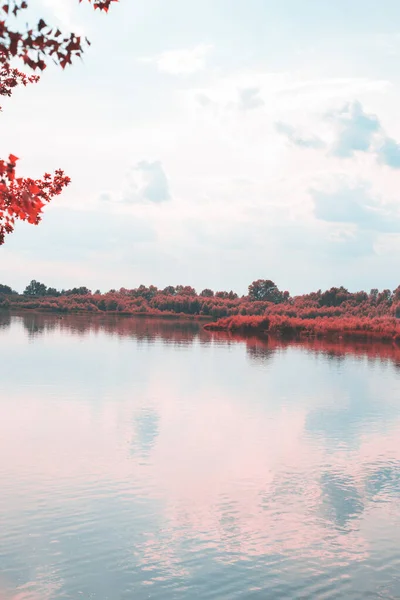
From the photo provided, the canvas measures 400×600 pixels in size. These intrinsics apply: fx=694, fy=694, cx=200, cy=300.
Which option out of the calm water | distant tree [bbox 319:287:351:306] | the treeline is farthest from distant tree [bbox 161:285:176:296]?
the calm water

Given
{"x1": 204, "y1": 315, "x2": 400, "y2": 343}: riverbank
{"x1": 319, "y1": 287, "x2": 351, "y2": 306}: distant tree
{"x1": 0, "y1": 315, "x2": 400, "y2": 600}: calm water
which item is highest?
{"x1": 319, "y1": 287, "x2": 351, "y2": 306}: distant tree

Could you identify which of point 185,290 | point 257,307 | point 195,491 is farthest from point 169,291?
point 195,491

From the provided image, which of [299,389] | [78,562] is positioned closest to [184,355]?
[299,389]

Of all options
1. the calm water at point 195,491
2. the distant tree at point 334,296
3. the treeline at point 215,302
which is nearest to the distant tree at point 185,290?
the treeline at point 215,302

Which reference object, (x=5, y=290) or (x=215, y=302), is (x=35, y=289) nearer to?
(x=5, y=290)

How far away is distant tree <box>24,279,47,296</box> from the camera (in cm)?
18762

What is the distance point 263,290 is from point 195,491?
141204 millimetres

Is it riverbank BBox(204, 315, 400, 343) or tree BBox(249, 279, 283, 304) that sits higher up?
tree BBox(249, 279, 283, 304)

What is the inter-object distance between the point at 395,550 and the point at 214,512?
11.1 feet

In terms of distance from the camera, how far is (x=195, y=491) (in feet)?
47.2

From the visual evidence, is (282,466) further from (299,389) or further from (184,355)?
(184,355)

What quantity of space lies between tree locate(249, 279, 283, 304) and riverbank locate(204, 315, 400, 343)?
232 ft

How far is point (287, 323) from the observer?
258 feet

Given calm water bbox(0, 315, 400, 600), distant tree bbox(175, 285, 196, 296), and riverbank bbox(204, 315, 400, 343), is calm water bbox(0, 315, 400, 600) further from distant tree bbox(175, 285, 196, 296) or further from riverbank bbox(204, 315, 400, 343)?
distant tree bbox(175, 285, 196, 296)
